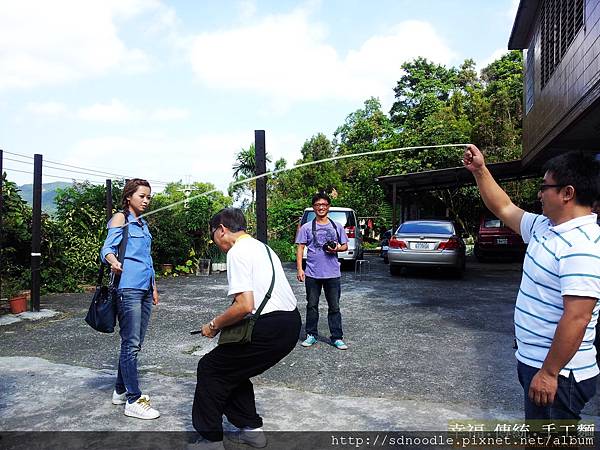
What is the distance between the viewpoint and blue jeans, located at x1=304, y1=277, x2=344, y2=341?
5453mm

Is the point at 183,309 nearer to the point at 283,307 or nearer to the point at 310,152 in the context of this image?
the point at 283,307

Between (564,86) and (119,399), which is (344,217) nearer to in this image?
(564,86)

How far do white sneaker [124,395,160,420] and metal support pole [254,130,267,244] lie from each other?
198 cm

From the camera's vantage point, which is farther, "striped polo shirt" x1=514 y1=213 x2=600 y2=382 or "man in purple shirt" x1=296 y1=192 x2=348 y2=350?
"man in purple shirt" x1=296 y1=192 x2=348 y2=350

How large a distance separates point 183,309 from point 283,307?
5334 millimetres

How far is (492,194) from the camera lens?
→ 2.67 metres

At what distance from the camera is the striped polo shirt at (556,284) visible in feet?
6.18

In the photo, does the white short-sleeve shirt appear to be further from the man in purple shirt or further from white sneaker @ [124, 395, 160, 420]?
the man in purple shirt

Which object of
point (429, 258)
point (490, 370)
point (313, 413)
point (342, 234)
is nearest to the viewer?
point (313, 413)

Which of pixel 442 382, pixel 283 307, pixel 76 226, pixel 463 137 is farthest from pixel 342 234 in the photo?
pixel 463 137

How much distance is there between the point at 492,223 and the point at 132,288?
1494 centimetres

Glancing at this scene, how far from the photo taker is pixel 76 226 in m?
11.3

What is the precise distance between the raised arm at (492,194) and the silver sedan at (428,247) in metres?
8.79

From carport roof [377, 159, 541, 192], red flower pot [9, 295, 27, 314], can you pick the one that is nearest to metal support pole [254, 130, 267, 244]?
red flower pot [9, 295, 27, 314]
